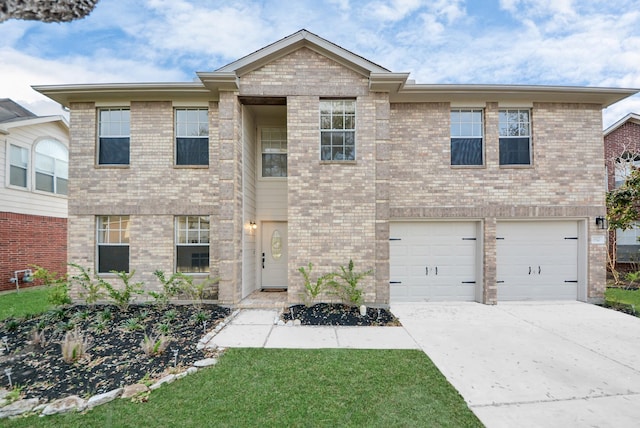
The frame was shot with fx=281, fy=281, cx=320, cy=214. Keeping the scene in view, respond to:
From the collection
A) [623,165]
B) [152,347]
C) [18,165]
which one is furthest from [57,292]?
[623,165]

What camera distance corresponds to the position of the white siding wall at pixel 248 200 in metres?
7.77

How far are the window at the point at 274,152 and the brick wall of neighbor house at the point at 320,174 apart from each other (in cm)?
204

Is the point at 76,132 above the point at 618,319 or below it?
above

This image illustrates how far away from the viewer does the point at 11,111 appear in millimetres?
11477

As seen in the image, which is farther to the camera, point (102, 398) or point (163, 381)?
point (163, 381)

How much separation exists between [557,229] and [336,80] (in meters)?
7.36

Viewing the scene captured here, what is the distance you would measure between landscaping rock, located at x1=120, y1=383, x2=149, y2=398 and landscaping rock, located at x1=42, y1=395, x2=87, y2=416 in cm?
37

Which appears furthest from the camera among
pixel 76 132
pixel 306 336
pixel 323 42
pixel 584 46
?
pixel 584 46

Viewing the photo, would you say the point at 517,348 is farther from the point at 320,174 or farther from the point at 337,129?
the point at 337,129

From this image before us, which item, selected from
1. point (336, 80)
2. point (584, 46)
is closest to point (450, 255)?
point (336, 80)

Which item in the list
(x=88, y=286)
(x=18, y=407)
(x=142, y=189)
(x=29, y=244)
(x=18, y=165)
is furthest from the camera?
(x=29, y=244)

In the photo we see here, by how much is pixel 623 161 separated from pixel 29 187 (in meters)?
22.5

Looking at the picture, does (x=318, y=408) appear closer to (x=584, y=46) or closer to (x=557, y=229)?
(x=557, y=229)

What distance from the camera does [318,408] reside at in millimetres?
3125
